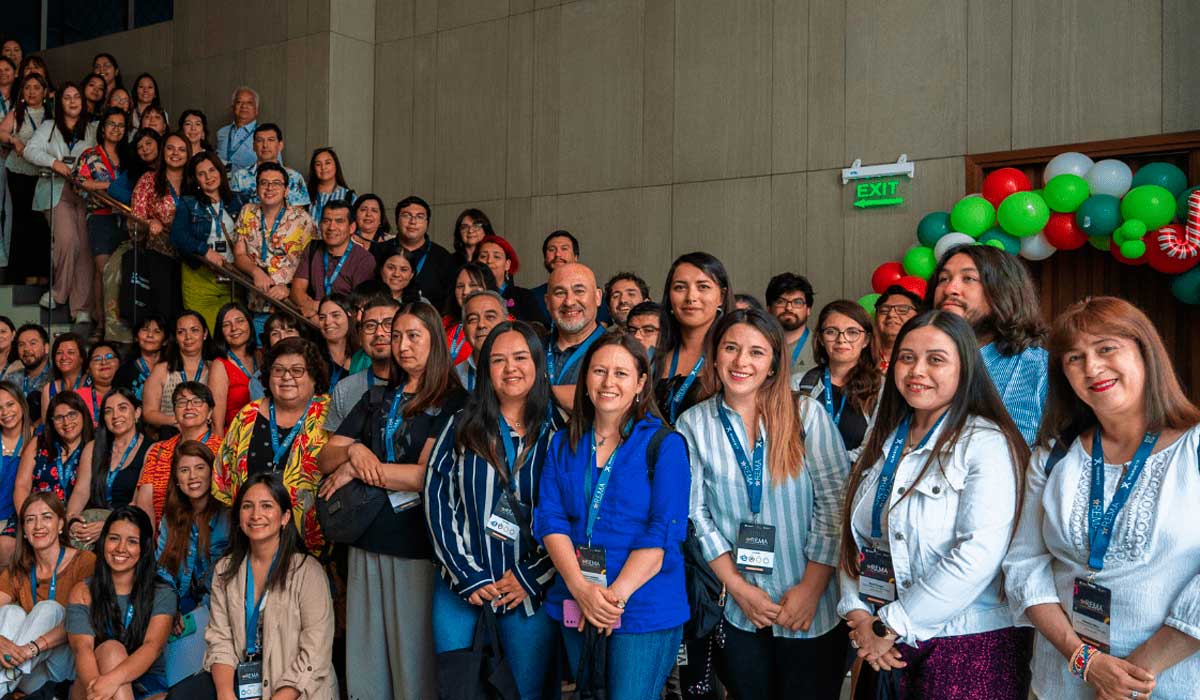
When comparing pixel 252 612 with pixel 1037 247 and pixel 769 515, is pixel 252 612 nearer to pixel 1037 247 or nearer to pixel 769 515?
pixel 769 515

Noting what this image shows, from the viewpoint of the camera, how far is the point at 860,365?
4.03m

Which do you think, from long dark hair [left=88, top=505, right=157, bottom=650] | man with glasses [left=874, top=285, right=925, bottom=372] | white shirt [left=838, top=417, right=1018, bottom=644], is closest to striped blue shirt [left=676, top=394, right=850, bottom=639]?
white shirt [left=838, top=417, right=1018, bottom=644]

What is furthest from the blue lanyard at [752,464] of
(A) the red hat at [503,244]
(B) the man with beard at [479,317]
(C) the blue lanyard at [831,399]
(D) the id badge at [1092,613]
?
(A) the red hat at [503,244]

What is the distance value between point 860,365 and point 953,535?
171 centimetres

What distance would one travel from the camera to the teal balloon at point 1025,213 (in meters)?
5.35

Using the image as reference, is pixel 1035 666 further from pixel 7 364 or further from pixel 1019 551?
pixel 7 364

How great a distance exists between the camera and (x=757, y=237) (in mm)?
7156

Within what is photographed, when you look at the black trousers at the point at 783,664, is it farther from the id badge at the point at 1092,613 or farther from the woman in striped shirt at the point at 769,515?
the id badge at the point at 1092,613

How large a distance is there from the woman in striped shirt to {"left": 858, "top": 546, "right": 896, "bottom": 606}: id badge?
22cm

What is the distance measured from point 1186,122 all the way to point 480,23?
5555 mm

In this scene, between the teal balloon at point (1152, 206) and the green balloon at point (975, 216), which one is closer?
the teal balloon at point (1152, 206)

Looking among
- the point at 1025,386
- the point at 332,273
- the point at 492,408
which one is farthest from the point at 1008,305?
the point at 332,273

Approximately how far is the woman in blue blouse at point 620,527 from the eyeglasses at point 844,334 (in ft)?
4.53

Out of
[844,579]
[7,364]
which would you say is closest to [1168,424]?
[844,579]
